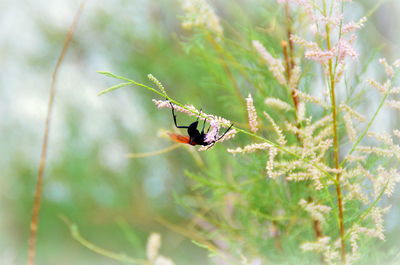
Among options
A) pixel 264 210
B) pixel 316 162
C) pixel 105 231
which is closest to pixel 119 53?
pixel 105 231

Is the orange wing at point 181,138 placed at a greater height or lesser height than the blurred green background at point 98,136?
lesser

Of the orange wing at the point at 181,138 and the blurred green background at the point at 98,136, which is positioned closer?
the orange wing at the point at 181,138

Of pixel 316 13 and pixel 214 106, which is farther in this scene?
pixel 214 106

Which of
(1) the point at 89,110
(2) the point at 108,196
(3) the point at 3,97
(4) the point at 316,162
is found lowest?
(4) the point at 316,162

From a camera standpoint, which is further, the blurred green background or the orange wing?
the blurred green background

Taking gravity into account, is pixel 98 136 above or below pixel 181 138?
above

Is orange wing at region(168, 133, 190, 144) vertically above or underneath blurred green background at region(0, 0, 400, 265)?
underneath

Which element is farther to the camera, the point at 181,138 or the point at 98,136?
the point at 98,136

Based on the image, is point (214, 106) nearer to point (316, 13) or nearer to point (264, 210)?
point (264, 210)
